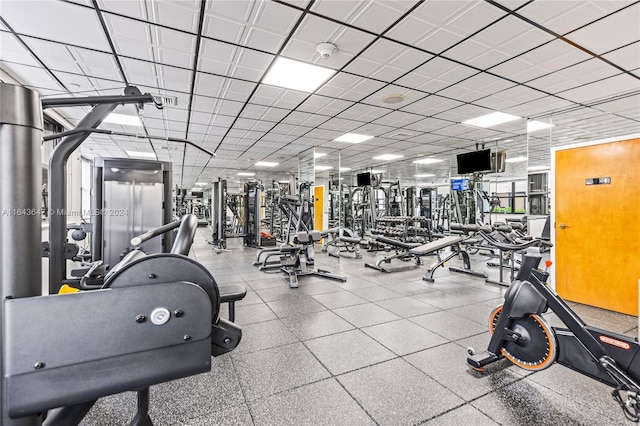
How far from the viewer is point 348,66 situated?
12.7 feet

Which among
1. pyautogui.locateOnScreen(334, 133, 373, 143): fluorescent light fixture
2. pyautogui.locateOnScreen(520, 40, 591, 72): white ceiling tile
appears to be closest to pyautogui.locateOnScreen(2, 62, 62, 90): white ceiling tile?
pyautogui.locateOnScreen(334, 133, 373, 143): fluorescent light fixture

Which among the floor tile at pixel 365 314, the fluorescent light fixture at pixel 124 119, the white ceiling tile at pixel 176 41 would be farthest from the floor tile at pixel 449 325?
the fluorescent light fixture at pixel 124 119

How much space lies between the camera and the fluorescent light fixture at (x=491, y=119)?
599 cm

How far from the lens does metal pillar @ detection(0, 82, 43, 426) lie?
0.87 metres

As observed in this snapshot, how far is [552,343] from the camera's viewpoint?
6.27 ft

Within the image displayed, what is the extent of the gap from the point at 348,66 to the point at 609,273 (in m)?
4.19

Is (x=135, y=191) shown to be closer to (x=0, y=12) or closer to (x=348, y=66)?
(x=0, y=12)

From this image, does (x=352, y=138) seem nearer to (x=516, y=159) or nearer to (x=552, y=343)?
(x=552, y=343)

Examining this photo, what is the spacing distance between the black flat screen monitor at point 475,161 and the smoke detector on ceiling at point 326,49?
17.7 ft

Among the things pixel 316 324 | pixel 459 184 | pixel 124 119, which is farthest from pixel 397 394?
pixel 459 184

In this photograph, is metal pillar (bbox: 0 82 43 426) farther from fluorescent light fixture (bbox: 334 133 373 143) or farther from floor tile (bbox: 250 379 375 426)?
fluorescent light fixture (bbox: 334 133 373 143)

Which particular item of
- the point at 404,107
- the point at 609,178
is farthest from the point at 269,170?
the point at 609,178

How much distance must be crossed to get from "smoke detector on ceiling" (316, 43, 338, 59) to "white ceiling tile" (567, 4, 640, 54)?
254cm

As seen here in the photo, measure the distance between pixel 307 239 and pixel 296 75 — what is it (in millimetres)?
2606
